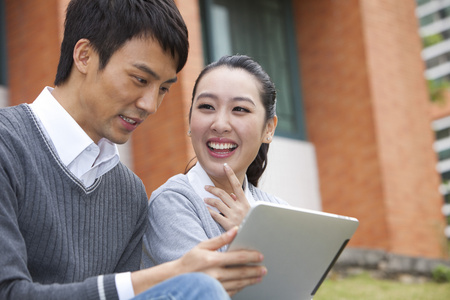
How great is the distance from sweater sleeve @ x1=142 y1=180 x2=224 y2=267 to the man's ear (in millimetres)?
539

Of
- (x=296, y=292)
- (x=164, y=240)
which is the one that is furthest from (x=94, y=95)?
(x=296, y=292)

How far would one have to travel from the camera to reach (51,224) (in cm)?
199

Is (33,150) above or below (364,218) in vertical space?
above

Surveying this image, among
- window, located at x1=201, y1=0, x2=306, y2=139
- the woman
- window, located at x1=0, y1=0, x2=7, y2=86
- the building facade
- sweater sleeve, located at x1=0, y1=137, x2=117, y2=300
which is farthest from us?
the building facade

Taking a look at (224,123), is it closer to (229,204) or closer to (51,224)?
(229,204)

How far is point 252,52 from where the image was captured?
7.98 metres

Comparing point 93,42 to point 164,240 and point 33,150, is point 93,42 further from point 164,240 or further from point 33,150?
point 164,240

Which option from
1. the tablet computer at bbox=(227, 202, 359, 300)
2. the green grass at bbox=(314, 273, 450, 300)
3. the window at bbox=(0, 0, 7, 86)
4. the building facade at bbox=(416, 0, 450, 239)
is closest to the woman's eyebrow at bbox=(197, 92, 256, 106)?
the tablet computer at bbox=(227, 202, 359, 300)

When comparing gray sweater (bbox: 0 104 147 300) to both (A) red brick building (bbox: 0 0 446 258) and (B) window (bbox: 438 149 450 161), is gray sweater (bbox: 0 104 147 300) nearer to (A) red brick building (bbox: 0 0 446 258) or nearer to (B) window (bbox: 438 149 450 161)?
(A) red brick building (bbox: 0 0 446 258)

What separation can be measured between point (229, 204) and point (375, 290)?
374 cm

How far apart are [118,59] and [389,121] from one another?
621cm

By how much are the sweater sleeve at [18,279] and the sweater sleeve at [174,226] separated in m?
0.42

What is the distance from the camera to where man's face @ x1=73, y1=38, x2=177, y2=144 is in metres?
2.13

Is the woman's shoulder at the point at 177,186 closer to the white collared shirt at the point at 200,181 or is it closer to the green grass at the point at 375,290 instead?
the white collared shirt at the point at 200,181
